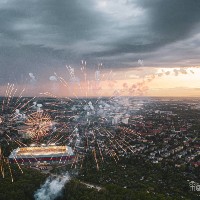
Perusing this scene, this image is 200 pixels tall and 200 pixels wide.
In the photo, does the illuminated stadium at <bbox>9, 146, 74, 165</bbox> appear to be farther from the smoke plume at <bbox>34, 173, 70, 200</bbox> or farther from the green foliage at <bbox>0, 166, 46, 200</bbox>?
the smoke plume at <bbox>34, 173, 70, 200</bbox>

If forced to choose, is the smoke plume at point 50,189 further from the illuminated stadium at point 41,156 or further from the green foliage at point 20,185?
the illuminated stadium at point 41,156

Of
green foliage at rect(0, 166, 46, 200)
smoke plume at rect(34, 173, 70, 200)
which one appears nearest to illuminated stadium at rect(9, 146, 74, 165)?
green foliage at rect(0, 166, 46, 200)

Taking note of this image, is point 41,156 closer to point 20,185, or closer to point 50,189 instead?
point 20,185

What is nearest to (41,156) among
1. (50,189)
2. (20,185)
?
(20,185)

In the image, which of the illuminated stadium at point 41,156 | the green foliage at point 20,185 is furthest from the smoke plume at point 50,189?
the illuminated stadium at point 41,156

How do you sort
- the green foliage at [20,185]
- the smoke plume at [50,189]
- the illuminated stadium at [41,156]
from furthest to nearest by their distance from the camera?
the illuminated stadium at [41,156] < the smoke plume at [50,189] < the green foliage at [20,185]

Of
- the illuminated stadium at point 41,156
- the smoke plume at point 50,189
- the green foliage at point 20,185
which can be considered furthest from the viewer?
the illuminated stadium at point 41,156

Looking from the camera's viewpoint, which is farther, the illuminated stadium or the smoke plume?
the illuminated stadium

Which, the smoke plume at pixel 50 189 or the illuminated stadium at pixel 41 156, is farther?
the illuminated stadium at pixel 41 156

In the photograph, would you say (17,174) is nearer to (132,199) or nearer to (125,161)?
(132,199)

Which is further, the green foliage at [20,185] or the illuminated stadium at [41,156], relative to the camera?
the illuminated stadium at [41,156]

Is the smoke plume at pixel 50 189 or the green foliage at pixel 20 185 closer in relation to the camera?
the green foliage at pixel 20 185
